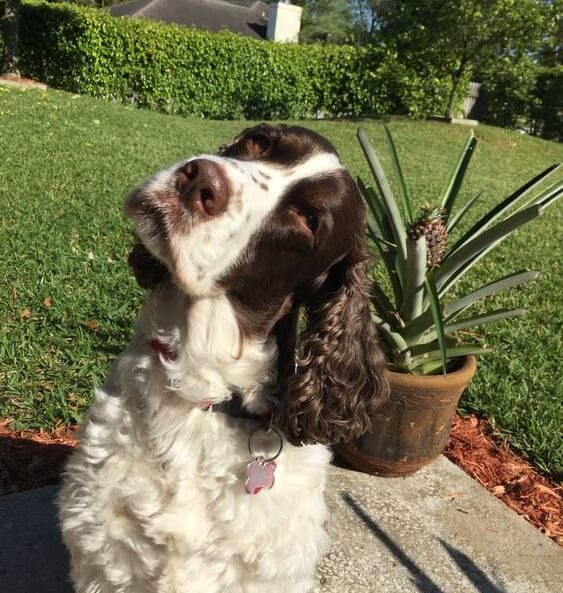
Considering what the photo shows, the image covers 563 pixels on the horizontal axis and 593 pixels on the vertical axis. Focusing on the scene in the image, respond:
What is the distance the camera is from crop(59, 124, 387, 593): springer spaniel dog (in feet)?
6.84

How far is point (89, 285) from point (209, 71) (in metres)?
14.1

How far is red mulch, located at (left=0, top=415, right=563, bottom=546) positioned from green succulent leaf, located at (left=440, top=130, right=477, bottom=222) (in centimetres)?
142

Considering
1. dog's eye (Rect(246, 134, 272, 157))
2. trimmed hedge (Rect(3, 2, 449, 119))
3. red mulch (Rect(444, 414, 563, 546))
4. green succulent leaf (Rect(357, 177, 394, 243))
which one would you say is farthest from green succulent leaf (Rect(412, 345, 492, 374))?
trimmed hedge (Rect(3, 2, 449, 119))

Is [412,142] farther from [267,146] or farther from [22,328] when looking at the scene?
[267,146]

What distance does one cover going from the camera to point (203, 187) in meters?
1.78

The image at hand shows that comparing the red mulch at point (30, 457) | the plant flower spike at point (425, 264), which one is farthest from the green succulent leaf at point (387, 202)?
the red mulch at point (30, 457)

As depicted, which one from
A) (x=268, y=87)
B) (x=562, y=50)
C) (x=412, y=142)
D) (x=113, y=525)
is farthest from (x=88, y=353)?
(x=562, y=50)

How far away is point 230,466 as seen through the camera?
6.97 feet

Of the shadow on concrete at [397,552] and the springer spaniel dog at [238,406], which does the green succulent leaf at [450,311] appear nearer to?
the shadow on concrete at [397,552]

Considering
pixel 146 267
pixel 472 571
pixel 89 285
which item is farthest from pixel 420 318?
pixel 89 285

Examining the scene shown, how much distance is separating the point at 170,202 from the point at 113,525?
1.06m

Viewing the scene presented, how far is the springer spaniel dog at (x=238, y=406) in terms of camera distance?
2.08 metres

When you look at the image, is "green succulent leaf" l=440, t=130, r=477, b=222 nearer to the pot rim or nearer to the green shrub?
the pot rim

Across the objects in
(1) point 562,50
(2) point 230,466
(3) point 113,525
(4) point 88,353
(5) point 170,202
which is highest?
(1) point 562,50
